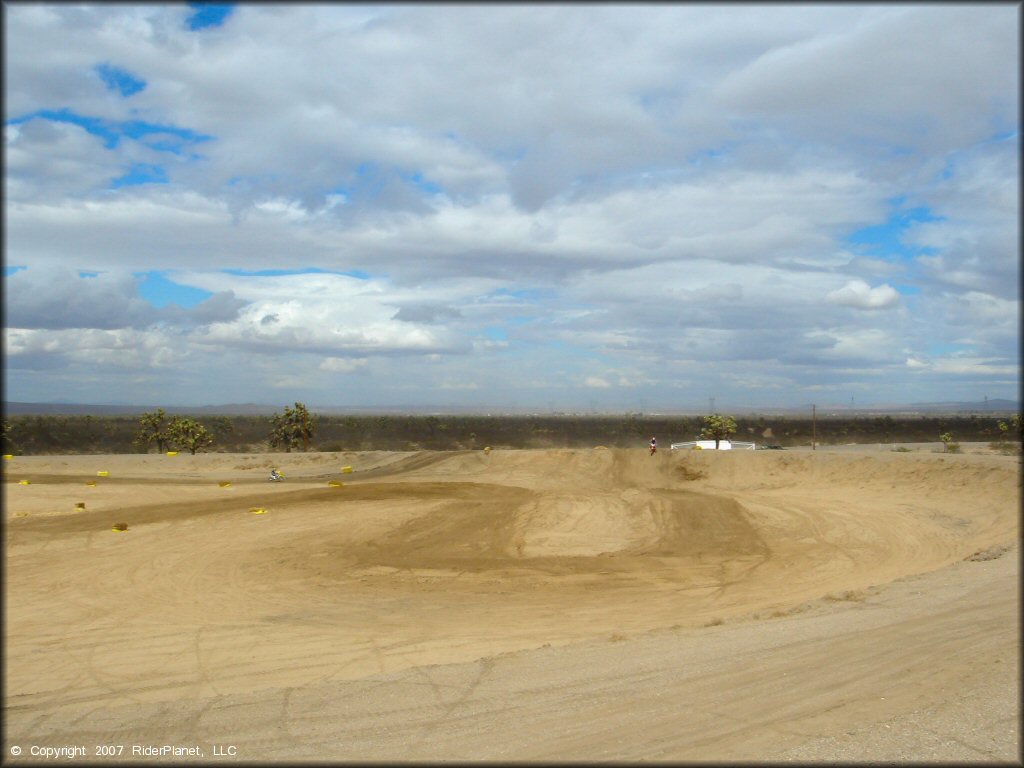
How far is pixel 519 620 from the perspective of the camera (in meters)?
14.1

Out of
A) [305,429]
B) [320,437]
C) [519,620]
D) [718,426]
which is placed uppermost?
[718,426]

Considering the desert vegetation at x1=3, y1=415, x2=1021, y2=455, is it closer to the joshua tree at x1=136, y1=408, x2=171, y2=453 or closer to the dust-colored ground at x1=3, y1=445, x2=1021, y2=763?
the joshua tree at x1=136, y1=408, x2=171, y2=453

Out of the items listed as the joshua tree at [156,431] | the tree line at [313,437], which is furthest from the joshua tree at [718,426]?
the joshua tree at [156,431]

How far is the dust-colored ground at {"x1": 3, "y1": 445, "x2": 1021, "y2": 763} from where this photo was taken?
23.9 ft

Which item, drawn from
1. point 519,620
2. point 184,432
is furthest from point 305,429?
point 519,620

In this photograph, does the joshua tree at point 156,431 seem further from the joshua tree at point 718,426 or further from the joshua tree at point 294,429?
the joshua tree at point 718,426

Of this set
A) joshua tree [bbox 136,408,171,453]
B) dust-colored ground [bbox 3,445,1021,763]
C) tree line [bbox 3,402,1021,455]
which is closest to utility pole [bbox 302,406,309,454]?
tree line [bbox 3,402,1021,455]

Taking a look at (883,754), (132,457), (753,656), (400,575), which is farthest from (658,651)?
(132,457)

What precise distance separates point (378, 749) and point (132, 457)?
38.3 meters

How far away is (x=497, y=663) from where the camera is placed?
33.1ft

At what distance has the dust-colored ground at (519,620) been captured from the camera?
7.28m

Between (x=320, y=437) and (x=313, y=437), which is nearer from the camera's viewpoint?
(x=313, y=437)

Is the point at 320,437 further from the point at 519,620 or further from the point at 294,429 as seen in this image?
the point at 519,620

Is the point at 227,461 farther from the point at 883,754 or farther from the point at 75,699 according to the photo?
the point at 883,754
